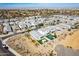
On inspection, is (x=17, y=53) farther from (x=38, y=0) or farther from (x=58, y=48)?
(x=38, y=0)

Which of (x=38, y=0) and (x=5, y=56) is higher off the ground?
(x=38, y=0)

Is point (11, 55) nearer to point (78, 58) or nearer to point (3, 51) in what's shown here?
point (3, 51)

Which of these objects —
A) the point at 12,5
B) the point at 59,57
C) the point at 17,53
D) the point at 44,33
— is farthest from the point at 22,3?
the point at 59,57

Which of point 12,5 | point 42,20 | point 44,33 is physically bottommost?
point 44,33

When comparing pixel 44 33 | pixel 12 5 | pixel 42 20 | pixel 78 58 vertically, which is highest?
pixel 12 5

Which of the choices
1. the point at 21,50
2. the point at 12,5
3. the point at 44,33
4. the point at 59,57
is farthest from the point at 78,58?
the point at 12,5

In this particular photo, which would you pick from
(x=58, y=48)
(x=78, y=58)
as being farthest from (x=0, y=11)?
(x=78, y=58)

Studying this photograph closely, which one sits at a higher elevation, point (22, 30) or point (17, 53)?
point (22, 30)
